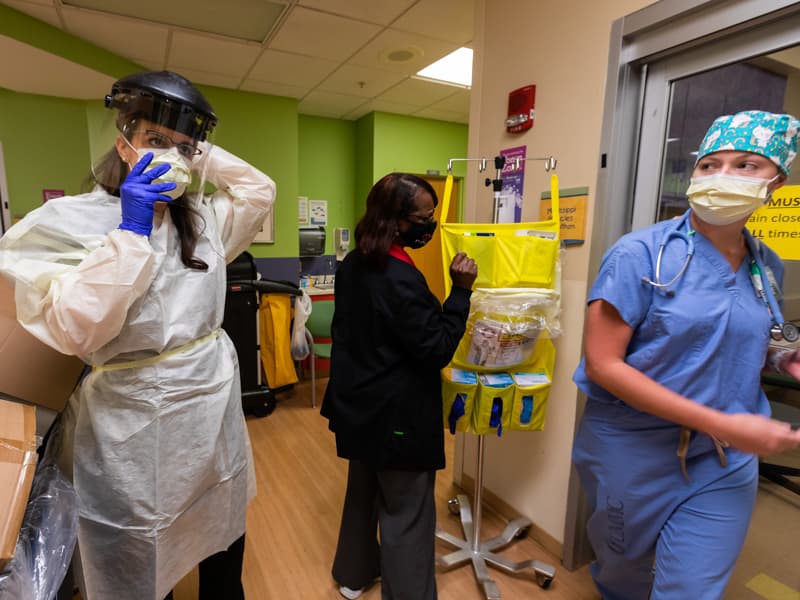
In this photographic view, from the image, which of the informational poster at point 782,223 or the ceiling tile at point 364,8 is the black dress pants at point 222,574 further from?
the ceiling tile at point 364,8

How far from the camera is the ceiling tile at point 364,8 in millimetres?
2326

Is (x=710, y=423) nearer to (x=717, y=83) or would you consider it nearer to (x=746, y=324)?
(x=746, y=324)

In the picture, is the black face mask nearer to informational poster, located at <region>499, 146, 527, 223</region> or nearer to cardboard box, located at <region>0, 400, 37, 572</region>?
informational poster, located at <region>499, 146, 527, 223</region>

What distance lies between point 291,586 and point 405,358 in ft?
3.45

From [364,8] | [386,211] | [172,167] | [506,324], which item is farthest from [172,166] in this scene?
[364,8]

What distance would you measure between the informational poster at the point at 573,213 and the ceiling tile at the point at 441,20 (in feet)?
4.42

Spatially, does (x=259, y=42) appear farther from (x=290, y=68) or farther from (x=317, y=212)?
(x=317, y=212)

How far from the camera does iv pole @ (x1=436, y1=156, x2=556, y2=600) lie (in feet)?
5.50

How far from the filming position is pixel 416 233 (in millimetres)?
1380

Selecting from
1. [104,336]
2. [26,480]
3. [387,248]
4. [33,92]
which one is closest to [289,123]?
[33,92]

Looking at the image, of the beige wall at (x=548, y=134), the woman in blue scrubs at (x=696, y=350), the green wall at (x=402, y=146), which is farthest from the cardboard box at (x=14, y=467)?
the green wall at (x=402, y=146)

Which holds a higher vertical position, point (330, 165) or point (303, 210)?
point (330, 165)

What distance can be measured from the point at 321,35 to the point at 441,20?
74 cm

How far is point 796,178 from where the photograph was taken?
1.17 m
